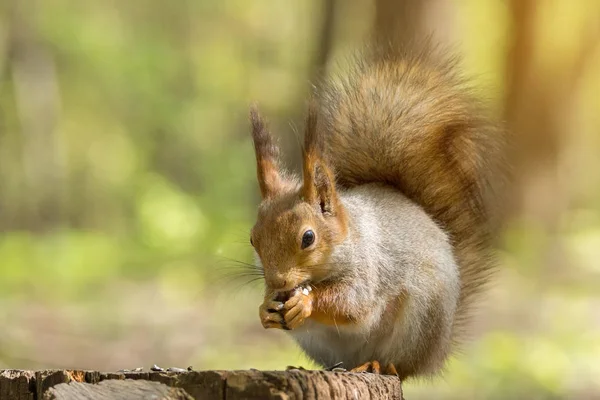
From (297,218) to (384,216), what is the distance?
35 centimetres

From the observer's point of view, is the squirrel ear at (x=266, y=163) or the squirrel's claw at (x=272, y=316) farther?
the squirrel ear at (x=266, y=163)

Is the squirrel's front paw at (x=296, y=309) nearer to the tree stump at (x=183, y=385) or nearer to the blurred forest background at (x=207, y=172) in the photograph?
the tree stump at (x=183, y=385)

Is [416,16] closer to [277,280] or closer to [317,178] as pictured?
[317,178]

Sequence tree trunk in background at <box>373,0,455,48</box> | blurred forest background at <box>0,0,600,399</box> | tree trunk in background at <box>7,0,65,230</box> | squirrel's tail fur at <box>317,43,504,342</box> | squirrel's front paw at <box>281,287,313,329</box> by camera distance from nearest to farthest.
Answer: squirrel's front paw at <box>281,287,313,329</box>
squirrel's tail fur at <box>317,43,504,342</box>
tree trunk in background at <box>373,0,455,48</box>
blurred forest background at <box>0,0,600,399</box>
tree trunk in background at <box>7,0,65,230</box>

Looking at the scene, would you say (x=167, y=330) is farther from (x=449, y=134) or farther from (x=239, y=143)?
(x=239, y=143)

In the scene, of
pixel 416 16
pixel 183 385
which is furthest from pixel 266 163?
pixel 416 16

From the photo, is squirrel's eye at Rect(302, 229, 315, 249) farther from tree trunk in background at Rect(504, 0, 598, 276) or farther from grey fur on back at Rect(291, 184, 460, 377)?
tree trunk in background at Rect(504, 0, 598, 276)

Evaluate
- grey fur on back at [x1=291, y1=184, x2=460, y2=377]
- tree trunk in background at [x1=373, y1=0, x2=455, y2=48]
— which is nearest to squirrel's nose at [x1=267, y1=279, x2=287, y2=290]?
grey fur on back at [x1=291, y1=184, x2=460, y2=377]

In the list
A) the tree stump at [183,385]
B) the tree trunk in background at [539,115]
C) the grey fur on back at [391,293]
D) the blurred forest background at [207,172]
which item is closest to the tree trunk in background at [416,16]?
the blurred forest background at [207,172]

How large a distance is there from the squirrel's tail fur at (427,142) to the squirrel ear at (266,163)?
33 cm

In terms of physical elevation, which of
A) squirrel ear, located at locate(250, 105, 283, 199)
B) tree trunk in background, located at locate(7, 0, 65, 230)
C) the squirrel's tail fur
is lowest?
squirrel ear, located at locate(250, 105, 283, 199)

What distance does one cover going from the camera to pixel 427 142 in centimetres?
261

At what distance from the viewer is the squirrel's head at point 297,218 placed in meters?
2.06

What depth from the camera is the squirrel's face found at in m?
2.06
